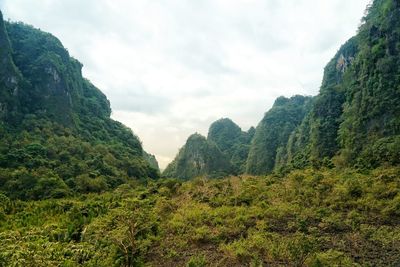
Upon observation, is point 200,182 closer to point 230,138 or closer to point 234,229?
point 234,229

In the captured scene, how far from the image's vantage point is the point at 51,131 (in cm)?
5191

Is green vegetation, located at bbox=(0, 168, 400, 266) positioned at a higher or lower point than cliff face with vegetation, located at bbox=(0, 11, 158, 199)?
lower

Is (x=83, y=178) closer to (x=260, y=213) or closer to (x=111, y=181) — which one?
(x=111, y=181)

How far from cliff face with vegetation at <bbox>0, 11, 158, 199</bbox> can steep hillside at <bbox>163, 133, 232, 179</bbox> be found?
11.3 m

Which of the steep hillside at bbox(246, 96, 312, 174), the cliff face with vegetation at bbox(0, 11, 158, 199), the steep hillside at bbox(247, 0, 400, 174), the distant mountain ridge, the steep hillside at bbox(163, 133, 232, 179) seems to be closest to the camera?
the steep hillside at bbox(247, 0, 400, 174)

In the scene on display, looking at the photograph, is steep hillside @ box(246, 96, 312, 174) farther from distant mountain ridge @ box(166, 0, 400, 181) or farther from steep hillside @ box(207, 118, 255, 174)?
steep hillside @ box(207, 118, 255, 174)

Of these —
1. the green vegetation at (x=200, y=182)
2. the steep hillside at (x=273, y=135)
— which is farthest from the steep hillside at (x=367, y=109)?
the steep hillside at (x=273, y=135)

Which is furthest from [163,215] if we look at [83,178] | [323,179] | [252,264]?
[83,178]

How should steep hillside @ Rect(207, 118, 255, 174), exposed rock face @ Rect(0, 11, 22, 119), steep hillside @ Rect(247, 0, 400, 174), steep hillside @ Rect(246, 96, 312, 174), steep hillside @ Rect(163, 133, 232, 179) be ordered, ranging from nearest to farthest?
steep hillside @ Rect(247, 0, 400, 174), exposed rock face @ Rect(0, 11, 22, 119), steep hillside @ Rect(163, 133, 232, 179), steep hillside @ Rect(246, 96, 312, 174), steep hillside @ Rect(207, 118, 255, 174)

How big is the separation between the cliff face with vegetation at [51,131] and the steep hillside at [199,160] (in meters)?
11.3

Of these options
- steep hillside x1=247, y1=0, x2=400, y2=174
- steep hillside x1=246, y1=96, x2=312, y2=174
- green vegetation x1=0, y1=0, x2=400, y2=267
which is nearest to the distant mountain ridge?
steep hillside x1=247, y1=0, x2=400, y2=174

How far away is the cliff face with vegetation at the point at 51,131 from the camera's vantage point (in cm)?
3766

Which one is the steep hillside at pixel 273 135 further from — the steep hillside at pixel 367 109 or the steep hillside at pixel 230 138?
the steep hillside at pixel 367 109

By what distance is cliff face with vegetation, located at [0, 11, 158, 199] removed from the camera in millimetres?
37656
